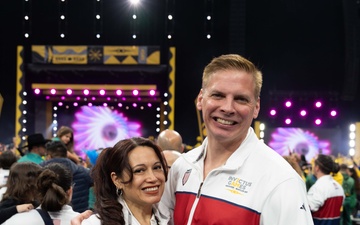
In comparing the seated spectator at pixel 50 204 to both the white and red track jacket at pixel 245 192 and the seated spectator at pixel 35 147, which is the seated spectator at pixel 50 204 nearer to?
the white and red track jacket at pixel 245 192

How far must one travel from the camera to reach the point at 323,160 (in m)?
6.38

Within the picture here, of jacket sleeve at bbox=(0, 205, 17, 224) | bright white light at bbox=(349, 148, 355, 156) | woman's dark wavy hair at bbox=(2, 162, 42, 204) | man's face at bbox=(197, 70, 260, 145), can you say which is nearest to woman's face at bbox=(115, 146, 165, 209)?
man's face at bbox=(197, 70, 260, 145)

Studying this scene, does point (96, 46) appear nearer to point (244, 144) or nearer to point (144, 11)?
point (144, 11)

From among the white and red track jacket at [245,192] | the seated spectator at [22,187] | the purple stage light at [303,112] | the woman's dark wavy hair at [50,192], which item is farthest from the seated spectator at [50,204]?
the purple stage light at [303,112]

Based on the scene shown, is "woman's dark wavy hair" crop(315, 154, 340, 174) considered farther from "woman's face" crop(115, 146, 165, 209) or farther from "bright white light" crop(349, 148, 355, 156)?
"bright white light" crop(349, 148, 355, 156)

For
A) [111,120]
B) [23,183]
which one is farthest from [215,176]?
[111,120]

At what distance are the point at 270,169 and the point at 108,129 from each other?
15179mm

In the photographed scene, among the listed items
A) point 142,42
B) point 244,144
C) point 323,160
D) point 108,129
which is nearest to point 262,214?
point 244,144

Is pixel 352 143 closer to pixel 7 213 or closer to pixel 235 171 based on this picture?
pixel 7 213

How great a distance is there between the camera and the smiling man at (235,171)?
2037mm

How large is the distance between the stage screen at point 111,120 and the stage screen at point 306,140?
3.81 meters

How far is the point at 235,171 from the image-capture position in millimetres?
2225

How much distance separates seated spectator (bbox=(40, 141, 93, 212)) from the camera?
4941 mm

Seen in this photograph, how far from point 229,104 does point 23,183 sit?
2.03 meters
